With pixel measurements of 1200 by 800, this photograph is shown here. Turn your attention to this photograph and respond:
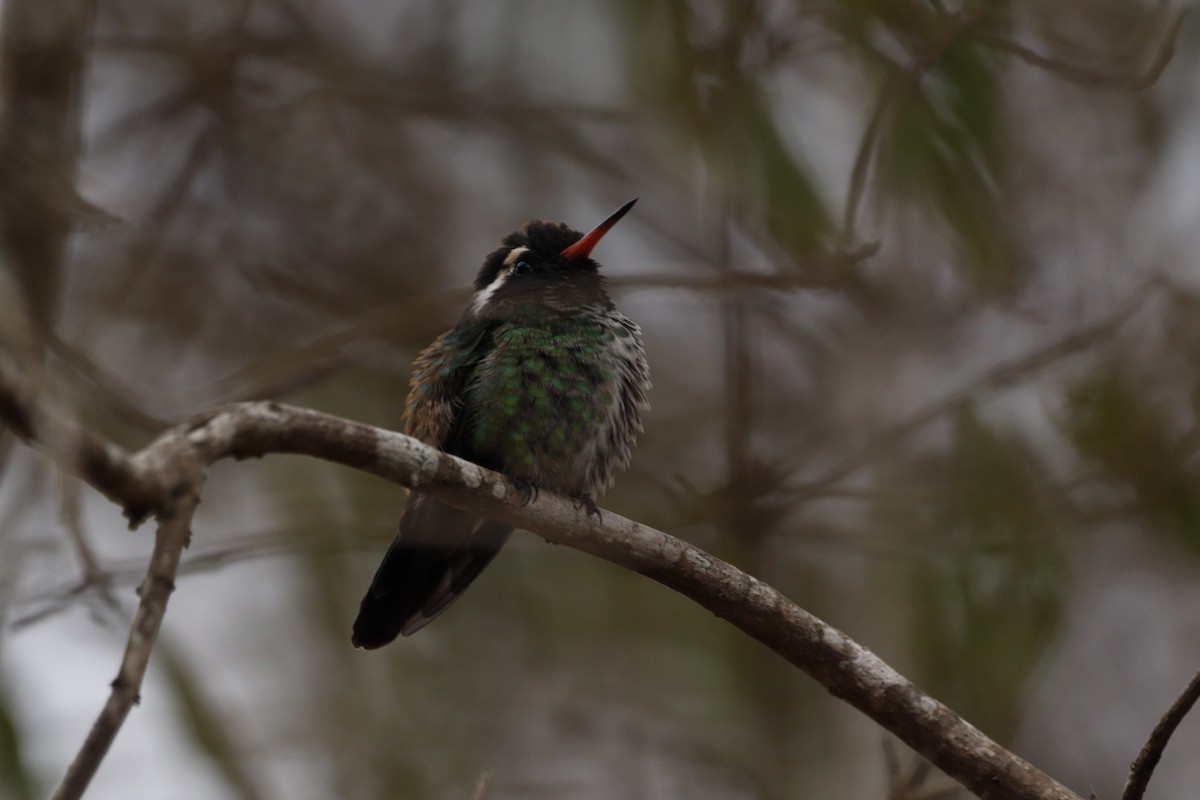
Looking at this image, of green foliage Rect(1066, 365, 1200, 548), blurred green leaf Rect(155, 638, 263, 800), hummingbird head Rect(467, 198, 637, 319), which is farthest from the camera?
blurred green leaf Rect(155, 638, 263, 800)

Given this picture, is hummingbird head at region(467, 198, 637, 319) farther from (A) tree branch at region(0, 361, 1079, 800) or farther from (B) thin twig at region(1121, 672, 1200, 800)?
→ (B) thin twig at region(1121, 672, 1200, 800)

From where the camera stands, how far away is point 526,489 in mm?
3482

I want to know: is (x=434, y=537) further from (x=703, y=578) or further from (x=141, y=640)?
(x=141, y=640)

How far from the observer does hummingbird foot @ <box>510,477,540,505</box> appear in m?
→ 3.31

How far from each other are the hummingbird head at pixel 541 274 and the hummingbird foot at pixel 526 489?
703mm

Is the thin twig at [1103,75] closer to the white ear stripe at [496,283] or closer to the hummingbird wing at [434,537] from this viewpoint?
the white ear stripe at [496,283]

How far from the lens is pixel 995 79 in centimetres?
635

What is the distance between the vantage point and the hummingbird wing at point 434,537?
3.78 m

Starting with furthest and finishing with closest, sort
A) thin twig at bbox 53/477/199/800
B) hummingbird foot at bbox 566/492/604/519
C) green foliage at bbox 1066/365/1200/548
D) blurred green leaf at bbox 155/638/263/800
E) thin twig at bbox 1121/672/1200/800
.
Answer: blurred green leaf at bbox 155/638/263/800 < green foliage at bbox 1066/365/1200/548 < hummingbird foot at bbox 566/492/604/519 < thin twig at bbox 1121/672/1200/800 < thin twig at bbox 53/477/199/800

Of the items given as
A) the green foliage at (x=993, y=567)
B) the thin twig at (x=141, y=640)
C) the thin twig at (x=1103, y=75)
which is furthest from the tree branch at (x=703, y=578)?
the green foliage at (x=993, y=567)

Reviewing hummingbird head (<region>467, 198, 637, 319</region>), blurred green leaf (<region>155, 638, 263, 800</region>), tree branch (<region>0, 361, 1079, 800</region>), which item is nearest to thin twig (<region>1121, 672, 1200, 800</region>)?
tree branch (<region>0, 361, 1079, 800</region>)

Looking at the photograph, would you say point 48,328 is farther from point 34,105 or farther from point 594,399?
point 594,399

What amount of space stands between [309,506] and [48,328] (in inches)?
152

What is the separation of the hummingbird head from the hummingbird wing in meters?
0.20
